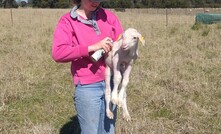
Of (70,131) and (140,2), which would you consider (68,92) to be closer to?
(70,131)

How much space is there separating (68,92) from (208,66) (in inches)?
124

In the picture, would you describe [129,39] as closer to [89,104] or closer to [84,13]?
[84,13]

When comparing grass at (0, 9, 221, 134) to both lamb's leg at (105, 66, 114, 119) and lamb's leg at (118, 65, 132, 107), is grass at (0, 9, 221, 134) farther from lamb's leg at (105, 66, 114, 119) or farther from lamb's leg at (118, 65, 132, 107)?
lamb's leg at (118, 65, 132, 107)

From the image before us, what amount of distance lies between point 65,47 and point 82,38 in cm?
18

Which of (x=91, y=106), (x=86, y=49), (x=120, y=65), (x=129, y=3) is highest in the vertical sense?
(x=86, y=49)

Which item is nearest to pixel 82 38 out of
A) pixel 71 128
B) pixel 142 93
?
pixel 71 128

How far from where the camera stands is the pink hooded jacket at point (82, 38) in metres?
2.54

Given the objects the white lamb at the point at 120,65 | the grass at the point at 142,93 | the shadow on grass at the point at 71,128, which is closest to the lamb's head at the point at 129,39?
the white lamb at the point at 120,65

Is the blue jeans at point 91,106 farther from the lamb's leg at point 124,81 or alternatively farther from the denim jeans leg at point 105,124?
the lamb's leg at point 124,81

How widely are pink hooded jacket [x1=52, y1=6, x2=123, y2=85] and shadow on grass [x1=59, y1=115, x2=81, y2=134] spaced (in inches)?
74.0

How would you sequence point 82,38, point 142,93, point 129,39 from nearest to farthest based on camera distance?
point 129,39, point 82,38, point 142,93

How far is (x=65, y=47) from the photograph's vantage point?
8.23ft

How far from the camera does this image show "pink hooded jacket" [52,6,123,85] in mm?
2544

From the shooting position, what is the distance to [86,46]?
2508mm
